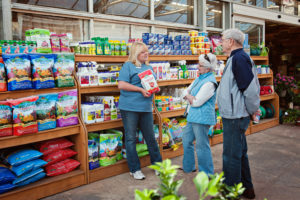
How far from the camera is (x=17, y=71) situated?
2.71 m

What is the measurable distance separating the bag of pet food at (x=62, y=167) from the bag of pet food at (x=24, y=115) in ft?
1.74

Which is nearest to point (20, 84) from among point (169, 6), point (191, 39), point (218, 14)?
point (191, 39)

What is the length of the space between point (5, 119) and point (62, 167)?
87 centimetres

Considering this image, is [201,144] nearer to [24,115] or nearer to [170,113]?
[170,113]

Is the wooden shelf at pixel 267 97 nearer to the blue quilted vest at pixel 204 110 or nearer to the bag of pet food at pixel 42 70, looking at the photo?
the blue quilted vest at pixel 204 110

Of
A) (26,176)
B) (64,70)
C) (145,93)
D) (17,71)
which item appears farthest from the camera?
(145,93)

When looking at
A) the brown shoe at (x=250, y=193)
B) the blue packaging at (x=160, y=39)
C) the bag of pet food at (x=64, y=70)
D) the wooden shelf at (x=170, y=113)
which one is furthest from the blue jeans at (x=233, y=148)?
the blue packaging at (x=160, y=39)

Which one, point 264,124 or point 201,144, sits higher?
point 201,144

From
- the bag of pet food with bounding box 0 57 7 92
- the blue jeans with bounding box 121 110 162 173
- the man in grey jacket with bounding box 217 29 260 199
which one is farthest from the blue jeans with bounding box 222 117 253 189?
the bag of pet food with bounding box 0 57 7 92

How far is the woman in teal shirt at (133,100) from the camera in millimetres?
3260

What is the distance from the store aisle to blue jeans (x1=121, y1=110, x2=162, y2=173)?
8.7 inches

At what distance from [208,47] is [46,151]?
10.7ft

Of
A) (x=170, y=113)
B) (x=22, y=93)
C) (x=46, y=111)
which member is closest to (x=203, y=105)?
(x=170, y=113)

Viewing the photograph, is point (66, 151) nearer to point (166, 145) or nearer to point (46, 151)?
point (46, 151)
